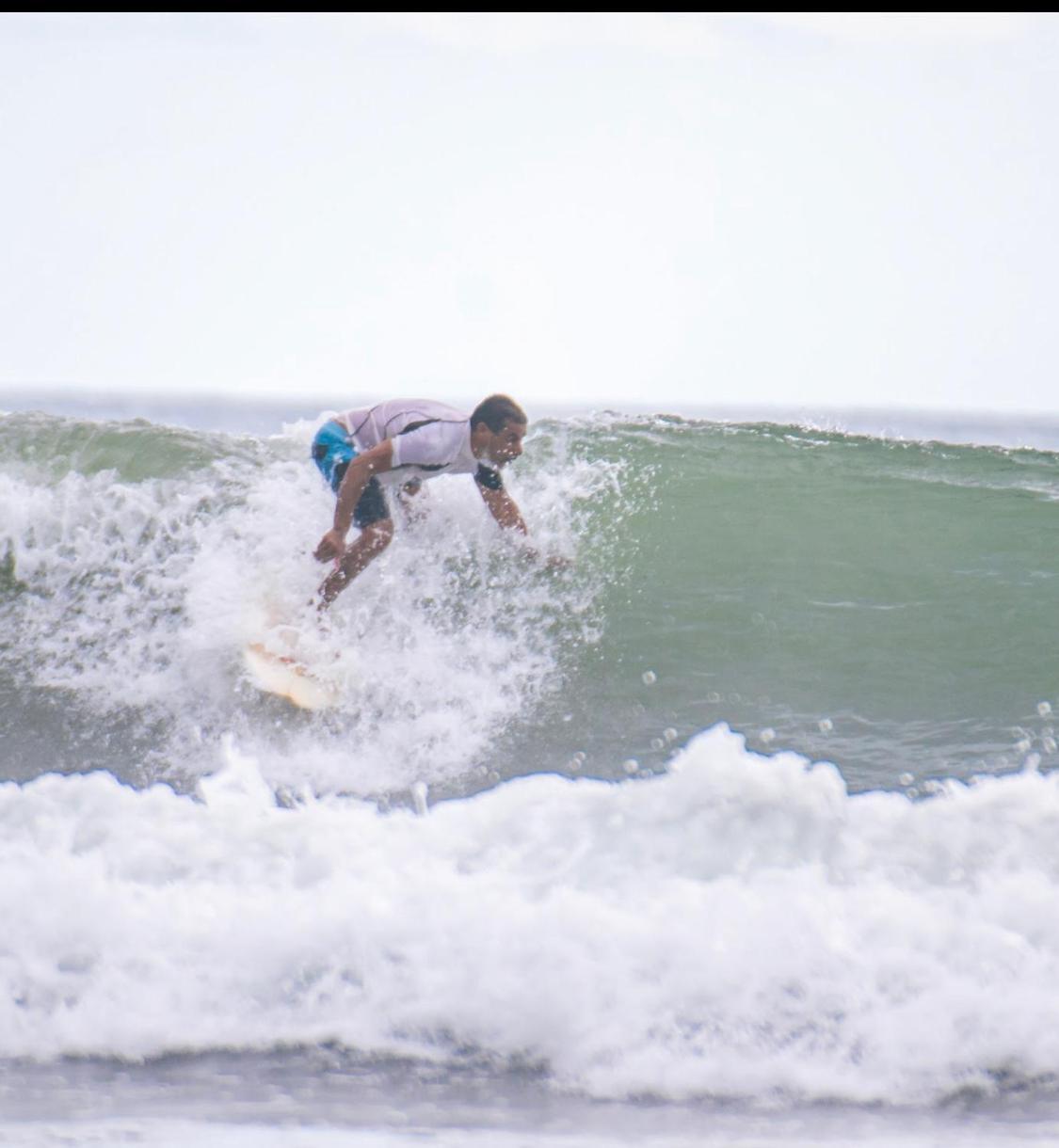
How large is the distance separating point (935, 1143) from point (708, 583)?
3.68m

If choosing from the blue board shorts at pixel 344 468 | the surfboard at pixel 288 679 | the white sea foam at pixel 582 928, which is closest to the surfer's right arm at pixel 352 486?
the blue board shorts at pixel 344 468

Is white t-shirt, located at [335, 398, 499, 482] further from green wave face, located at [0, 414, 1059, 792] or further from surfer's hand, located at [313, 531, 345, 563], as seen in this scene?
green wave face, located at [0, 414, 1059, 792]

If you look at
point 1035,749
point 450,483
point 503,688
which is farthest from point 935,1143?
point 450,483

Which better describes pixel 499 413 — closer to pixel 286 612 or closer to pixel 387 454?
pixel 387 454

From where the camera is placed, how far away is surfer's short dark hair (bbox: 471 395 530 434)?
480 cm

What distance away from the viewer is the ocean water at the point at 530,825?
9.05 ft

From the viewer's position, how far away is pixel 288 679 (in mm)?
5094

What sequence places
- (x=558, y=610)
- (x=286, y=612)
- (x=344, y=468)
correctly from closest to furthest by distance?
(x=344, y=468) < (x=286, y=612) < (x=558, y=610)

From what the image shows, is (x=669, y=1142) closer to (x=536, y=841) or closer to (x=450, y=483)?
(x=536, y=841)

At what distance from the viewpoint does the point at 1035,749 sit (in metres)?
4.53

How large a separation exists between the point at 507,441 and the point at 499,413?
128 millimetres

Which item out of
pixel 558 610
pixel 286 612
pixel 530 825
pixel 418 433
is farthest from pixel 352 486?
pixel 530 825

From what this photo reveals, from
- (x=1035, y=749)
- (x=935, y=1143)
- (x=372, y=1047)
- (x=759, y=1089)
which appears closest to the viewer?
(x=935, y=1143)

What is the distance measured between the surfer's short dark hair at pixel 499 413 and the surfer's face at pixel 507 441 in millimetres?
17
